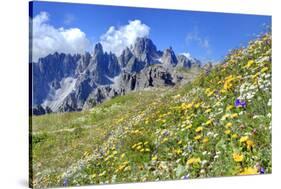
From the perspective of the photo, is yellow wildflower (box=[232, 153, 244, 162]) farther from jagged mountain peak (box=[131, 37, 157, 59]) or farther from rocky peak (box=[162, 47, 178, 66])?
jagged mountain peak (box=[131, 37, 157, 59])

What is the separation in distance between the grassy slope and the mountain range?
0.30ft

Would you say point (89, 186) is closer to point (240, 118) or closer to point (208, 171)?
point (208, 171)

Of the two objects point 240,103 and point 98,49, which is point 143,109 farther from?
point 240,103

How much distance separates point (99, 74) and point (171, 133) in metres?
0.94

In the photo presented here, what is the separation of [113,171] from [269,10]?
2372mm

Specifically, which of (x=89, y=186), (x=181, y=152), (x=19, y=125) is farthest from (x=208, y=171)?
(x=19, y=125)

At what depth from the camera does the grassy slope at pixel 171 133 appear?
5004mm

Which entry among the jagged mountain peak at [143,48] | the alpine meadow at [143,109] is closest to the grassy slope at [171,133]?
the alpine meadow at [143,109]

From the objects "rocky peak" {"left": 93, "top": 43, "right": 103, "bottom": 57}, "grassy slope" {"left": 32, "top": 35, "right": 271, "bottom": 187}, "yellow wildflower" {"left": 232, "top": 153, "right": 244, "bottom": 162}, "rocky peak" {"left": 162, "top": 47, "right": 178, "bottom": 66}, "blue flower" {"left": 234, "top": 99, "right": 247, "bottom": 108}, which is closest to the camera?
"grassy slope" {"left": 32, "top": 35, "right": 271, "bottom": 187}

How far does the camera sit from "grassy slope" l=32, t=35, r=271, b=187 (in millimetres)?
5004

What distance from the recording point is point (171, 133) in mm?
5465

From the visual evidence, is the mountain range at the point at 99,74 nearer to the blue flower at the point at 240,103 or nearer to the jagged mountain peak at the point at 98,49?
the jagged mountain peak at the point at 98,49

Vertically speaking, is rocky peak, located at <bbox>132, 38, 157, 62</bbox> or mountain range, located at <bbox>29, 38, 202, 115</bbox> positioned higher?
rocky peak, located at <bbox>132, 38, 157, 62</bbox>

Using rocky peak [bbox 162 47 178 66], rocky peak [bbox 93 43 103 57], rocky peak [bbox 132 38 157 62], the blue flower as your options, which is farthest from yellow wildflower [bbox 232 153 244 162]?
rocky peak [bbox 93 43 103 57]
